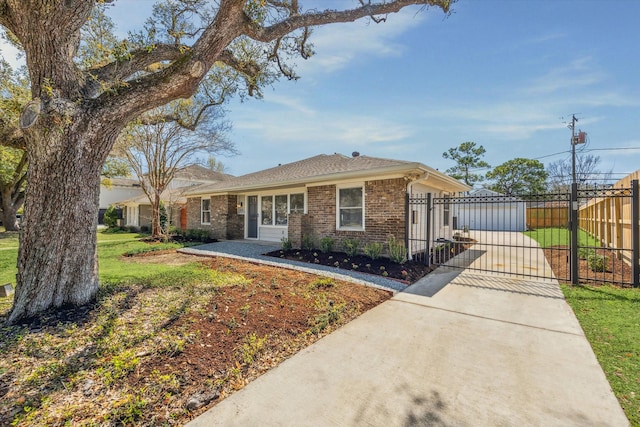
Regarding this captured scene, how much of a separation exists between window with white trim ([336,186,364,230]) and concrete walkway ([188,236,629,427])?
4691 mm

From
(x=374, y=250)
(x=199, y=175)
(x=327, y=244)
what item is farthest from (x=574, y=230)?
(x=199, y=175)

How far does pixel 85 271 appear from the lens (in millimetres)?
4031

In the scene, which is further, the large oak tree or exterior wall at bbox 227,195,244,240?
exterior wall at bbox 227,195,244,240

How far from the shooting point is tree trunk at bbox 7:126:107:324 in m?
3.65

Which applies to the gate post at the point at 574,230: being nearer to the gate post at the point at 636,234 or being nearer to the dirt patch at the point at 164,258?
the gate post at the point at 636,234

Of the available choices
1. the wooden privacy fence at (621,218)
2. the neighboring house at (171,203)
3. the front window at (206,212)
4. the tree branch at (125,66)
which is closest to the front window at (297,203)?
the front window at (206,212)

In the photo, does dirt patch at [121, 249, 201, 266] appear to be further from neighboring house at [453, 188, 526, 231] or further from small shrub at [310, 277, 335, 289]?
neighboring house at [453, 188, 526, 231]

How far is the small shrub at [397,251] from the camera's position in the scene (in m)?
7.67

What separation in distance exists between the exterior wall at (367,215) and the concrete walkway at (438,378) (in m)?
3.92

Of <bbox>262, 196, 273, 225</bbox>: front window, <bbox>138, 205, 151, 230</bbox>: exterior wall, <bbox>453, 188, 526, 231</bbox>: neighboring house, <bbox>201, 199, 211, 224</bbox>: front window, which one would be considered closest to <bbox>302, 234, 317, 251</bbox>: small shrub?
<bbox>262, 196, 273, 225</bbox>: front window

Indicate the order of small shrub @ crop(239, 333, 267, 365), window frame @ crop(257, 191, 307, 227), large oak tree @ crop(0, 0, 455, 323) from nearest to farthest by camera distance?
small shrub @ crop(239, 333, 267, 365)
large oak tree @ crop(0, 0, 455, 323)
window frame @ crop(257, 191, 307, 227)

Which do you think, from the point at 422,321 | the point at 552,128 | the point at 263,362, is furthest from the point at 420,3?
the point at 552,128

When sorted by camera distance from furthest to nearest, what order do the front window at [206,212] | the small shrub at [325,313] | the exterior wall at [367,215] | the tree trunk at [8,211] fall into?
the tree trunk at [8,211] → the front window at [206,212] → the exterior wall at [367,215] → the small shrub at [325,313]

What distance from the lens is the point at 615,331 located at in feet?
12.2
